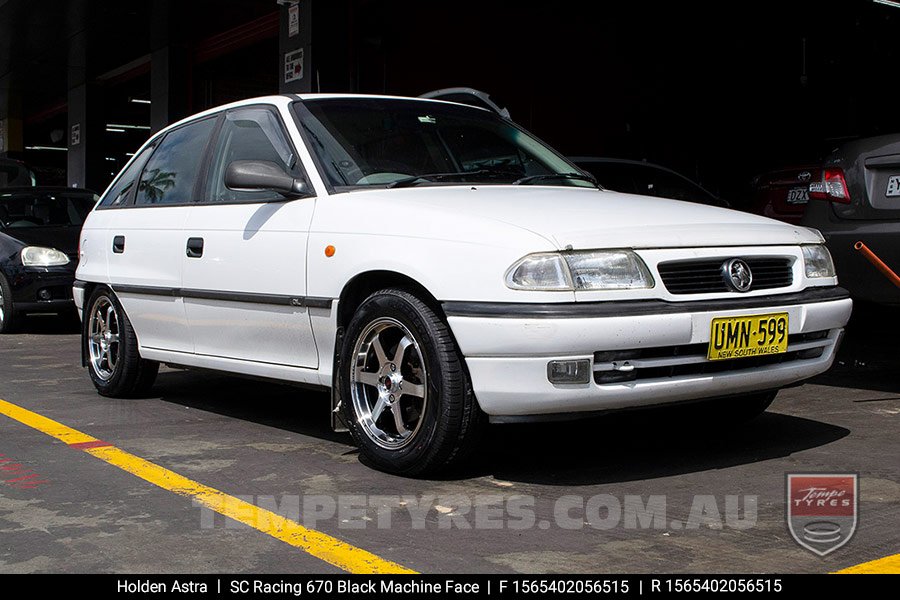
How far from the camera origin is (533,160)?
549 cm

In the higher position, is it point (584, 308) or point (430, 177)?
point (430, 177)

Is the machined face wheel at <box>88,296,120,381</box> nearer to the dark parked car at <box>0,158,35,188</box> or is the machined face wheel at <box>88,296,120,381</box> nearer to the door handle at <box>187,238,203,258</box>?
the door handle at <box>187,238,203,258</box>

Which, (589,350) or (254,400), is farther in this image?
(254,400)

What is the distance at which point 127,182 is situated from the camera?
645 cm

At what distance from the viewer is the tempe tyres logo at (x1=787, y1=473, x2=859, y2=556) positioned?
3383 millimetres

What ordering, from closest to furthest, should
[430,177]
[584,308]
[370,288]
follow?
[584,308]
[370,288]
[430,177]

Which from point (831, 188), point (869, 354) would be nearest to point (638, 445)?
point (831, 188)

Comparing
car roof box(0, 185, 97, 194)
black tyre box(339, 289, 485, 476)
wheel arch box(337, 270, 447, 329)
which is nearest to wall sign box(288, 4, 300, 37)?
car roof box(0, 185, 97, 194)

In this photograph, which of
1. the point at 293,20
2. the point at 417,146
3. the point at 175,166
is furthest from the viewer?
the point at 293,20

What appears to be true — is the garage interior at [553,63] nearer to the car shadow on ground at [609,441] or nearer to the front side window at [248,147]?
the front side window at [248,147]

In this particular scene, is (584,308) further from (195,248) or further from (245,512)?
(195,248)

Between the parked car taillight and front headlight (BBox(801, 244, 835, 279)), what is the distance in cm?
166

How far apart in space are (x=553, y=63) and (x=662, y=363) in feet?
41.6

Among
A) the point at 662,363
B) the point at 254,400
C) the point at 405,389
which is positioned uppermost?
the point at 662,363
